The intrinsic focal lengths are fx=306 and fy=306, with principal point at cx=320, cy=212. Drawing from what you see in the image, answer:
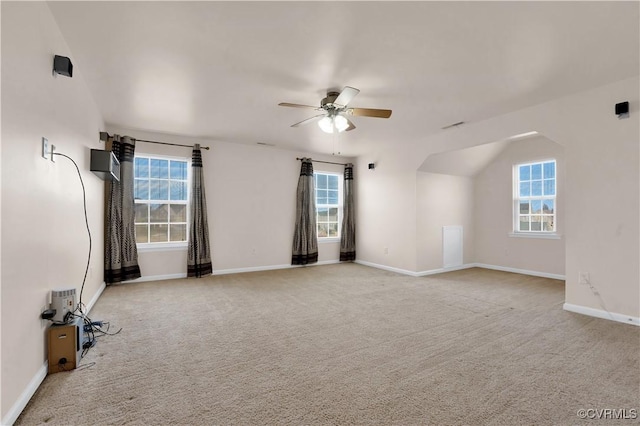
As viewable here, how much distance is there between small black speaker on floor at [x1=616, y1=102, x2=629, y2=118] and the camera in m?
2.99

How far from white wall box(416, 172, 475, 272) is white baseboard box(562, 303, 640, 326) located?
7.34 feet

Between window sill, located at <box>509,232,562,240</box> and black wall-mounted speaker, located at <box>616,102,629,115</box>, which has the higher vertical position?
black wall-mounted speaker, located at <box>616,102,629,115</box>

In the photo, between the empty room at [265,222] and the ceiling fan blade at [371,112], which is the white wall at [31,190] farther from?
the ceiling fan blade at [371,112]

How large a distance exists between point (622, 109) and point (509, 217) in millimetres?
3047

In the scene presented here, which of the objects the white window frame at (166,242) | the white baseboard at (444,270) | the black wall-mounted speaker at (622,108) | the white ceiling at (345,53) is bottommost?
the white baseboard at (444,270)

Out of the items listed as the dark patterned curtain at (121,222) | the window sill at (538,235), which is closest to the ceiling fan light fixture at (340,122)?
the dark patterned curtain at (121,222)

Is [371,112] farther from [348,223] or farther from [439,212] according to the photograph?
[348,223]

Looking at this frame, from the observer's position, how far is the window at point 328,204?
21.9 ft

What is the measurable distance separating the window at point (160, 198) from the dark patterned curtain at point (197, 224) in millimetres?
260

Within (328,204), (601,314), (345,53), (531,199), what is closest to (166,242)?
(328,204)

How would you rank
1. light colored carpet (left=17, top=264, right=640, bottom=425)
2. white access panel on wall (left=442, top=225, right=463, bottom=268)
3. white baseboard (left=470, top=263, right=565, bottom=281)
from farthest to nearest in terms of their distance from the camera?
white access panel on wall (left=442, top=225, right=463, bottom=268) → white baseboard (left=470, top=263, right=565, bottom=281) → light colored carpet (left=17, top=264, right=640, bottom=425)

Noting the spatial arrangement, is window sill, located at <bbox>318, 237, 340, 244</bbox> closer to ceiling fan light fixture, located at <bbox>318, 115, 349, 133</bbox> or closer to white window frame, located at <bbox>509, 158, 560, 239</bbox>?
white window frame, located at <bbox>509, 158, 560, 239</bbox>

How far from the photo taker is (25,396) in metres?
Answer: 1.73

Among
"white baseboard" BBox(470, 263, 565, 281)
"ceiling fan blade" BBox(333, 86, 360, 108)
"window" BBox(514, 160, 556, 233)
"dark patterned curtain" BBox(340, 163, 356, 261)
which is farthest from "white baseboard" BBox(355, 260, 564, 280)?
"ceiling fan blade" BBox(333, 86, 360, 108)
